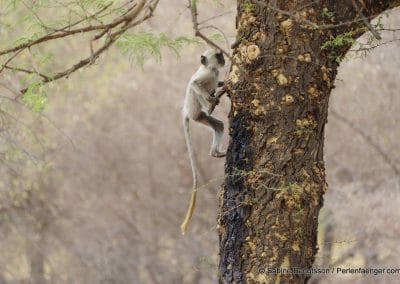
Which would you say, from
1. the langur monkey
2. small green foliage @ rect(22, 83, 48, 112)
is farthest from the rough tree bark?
small green foliage @ rect(22, 83, 48, 112)

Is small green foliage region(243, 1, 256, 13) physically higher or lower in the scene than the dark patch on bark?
higher

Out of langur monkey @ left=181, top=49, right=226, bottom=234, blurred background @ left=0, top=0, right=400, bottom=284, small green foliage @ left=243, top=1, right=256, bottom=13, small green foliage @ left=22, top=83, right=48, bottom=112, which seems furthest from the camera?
blurred background @ left=0, top=0, right=400, bottom=284

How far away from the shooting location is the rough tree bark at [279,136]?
3.81 meters

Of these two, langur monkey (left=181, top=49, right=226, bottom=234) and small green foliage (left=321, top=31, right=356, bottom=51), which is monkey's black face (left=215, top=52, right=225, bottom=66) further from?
small green foliage (left=321, top=31, right=356, bottom=51)

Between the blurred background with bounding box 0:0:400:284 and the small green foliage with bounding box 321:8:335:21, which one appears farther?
the blurred background with bounding box 0:0:400:284

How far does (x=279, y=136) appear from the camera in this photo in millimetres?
3836

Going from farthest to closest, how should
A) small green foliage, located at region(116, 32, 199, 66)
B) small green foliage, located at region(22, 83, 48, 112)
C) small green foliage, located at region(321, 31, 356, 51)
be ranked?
1. small green foliage, located at region(116, 32, 199, 66)
2. small green foliage, located at region(22, 83, 48, 112)
3. small green foliage, located at region(321, 31, 356, 51)

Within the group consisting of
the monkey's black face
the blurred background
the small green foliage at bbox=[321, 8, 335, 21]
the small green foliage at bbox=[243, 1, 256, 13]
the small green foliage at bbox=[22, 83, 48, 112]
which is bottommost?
the small green foliage at bbox=[22, 83, 48, 112]

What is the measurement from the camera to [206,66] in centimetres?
452

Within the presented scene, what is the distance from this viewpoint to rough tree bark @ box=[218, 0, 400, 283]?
3.81 meters

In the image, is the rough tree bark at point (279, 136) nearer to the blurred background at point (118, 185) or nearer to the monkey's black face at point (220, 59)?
the monkey's black face at point (220, 59)

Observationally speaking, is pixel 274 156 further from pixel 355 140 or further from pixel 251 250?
pixel 355 140

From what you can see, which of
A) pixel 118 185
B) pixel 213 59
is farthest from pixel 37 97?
pixel 118 185

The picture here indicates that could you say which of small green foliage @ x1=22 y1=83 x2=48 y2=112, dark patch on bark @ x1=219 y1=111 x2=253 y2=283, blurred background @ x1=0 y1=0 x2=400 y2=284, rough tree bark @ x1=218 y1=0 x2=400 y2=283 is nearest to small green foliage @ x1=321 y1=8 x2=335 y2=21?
rough tree bark @ x1=218 y1=0 x2=400 y2=283
